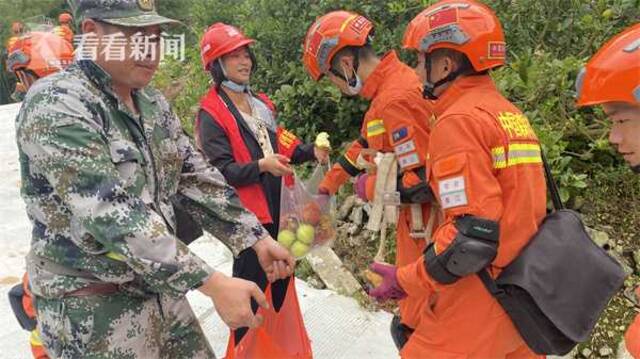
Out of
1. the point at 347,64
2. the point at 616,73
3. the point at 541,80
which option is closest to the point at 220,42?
the point at 347,64

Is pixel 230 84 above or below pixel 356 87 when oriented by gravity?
below

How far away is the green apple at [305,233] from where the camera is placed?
10.1ft

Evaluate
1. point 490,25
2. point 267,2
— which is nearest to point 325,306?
point 490,25

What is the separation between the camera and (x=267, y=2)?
606 centimetres

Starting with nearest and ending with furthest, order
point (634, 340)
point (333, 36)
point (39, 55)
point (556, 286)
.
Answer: point (634, 340)
point (556, 286)
point (333, 36)
point (39, 55)

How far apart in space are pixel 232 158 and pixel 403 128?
1.06 meters

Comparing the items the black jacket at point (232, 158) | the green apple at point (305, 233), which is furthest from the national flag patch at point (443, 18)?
the green apple at point (305, 233)

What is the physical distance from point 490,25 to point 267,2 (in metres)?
4.37

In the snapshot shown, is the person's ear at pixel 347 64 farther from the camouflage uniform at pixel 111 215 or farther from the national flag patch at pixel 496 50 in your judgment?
the camouflage uniform at pixel 111 215

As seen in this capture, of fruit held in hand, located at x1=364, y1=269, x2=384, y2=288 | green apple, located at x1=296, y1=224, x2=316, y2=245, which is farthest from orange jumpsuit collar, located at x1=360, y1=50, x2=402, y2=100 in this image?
fruit held in hand, located at x1=364, y1=269, x2=384, y2=288

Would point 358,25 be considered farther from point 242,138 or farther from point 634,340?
point 634,340

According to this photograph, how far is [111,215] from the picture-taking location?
1528 mm

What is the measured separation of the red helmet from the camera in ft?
10.4

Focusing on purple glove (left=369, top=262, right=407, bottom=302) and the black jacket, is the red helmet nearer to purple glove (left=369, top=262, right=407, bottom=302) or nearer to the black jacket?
the black jacket
